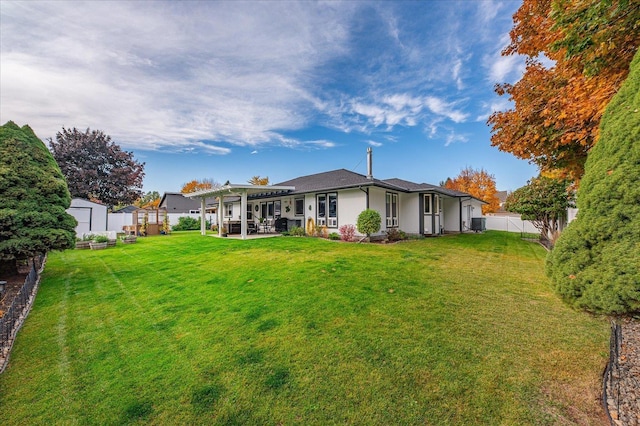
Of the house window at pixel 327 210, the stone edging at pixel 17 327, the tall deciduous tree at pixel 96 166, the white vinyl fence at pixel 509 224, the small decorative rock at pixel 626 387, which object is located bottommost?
the stone edging at pixel 17 327

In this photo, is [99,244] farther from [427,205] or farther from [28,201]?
[427,205]

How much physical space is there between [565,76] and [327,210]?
1160 cm

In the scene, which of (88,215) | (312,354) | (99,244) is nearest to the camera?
(312,354)

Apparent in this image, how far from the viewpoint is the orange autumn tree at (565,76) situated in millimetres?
2549

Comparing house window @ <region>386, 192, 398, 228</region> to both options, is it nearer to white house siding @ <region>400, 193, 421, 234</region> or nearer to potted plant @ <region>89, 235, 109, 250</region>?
white house siding @ <region>400, 193, 421, 234</region>

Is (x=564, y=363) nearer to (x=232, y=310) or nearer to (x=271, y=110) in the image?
(x=232, y=310)

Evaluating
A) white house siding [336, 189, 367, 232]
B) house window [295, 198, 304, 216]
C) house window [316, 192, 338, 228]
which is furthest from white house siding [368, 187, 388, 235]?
house window [295, 198, 304, 216]

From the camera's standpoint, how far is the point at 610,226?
209 centimetres

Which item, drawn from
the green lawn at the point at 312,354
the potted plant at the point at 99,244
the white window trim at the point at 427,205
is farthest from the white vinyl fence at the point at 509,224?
the potted plant at the point at 99,244

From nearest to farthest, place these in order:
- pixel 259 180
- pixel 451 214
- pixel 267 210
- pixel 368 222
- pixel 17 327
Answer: pixel 17 327, pixel 368 222, pixel 267 210, pixel 451 214, pixel 259 180

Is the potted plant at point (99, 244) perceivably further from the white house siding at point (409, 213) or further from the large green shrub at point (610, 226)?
the large green shrub at point (610, 226)

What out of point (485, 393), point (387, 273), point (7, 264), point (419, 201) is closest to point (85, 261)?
point (7, 264)

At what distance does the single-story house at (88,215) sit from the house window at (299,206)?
14.9 metres

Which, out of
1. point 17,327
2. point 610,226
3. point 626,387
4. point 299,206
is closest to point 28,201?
point 17,327
